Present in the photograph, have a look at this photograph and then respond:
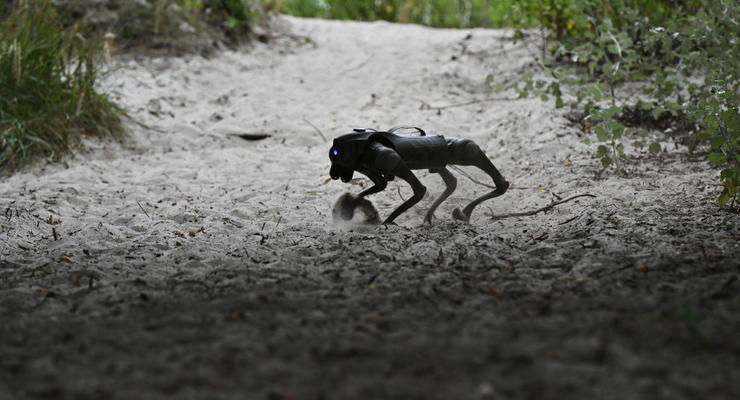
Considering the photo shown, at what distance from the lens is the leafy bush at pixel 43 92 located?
484 centimetres

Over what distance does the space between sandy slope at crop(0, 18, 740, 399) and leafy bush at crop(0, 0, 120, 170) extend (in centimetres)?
26

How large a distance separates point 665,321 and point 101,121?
199 inches

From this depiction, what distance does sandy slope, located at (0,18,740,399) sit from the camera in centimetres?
157

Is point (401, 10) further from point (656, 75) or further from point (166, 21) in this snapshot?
point (656, 75)

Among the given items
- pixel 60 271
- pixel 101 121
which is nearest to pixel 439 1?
pixel 101 121

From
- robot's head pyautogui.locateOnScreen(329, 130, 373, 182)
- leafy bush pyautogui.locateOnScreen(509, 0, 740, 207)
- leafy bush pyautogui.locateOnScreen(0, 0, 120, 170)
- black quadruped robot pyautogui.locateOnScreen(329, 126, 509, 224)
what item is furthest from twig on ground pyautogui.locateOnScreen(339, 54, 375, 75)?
robot's head pyautogui.locateOnScreen(329, 130, 373, 182)

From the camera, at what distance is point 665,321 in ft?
5.93

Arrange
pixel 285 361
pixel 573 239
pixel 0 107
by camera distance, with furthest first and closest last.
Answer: pixel 0 107 → pixel 573 239 → pixel 285 361

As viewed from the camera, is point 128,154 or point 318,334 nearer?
point 318,334

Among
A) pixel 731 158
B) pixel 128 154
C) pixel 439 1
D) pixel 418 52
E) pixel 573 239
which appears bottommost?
pixel 128 154

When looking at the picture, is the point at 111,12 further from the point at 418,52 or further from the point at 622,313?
the point at 622,313

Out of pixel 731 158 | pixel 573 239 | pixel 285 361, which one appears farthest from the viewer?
pixel 731 158

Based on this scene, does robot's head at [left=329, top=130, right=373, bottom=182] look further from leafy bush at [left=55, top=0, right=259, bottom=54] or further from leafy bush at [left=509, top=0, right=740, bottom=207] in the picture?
leafy bush at [left=55, top=0, right=259, bottom=54]

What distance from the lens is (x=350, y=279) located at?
7.88 ft
